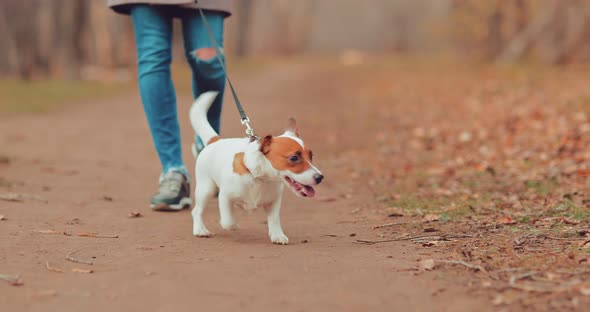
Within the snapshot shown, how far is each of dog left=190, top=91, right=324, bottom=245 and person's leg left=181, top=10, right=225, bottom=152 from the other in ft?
2.75

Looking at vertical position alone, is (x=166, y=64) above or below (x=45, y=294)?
above

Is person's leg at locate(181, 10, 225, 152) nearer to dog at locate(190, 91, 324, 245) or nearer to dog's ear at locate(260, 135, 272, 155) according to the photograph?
dog at locate(190, 91, 324, 245)

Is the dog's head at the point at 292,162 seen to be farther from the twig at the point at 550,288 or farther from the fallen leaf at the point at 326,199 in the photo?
the fallen leaf at the point at 326,199

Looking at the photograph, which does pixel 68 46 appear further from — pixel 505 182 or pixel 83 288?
pixel 83 288

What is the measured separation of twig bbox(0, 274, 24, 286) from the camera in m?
2.75

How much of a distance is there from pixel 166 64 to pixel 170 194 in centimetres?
82

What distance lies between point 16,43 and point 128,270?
63.5 ft

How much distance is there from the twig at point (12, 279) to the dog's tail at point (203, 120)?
4.62ft

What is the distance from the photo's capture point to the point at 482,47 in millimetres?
22562

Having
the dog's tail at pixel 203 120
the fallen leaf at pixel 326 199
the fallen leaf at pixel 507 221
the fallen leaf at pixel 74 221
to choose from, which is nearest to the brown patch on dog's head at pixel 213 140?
the dog's tail at pixel 203 120

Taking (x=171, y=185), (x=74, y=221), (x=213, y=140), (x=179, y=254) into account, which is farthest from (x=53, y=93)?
(x=179, y=254)

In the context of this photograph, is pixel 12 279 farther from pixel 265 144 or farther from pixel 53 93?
pixel 53 93

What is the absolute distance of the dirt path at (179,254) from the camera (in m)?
2.58

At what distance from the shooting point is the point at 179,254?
10.8 ft
